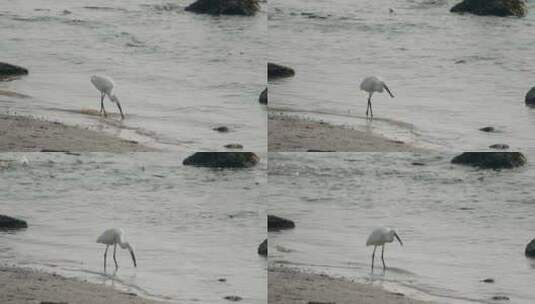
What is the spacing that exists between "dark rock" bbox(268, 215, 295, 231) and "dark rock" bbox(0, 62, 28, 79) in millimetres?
4820

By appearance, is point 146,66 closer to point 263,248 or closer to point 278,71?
point 278,71

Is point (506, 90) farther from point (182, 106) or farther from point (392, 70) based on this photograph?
point (182, 106)

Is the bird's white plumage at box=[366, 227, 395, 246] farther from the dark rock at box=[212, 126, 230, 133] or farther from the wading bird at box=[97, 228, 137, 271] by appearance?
the wading bird at box=[97, 228, 137, 271]

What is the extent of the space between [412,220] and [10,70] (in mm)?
5396

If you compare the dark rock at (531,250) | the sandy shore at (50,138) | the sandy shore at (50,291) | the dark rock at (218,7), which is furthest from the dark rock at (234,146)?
the dark rock at (218,7)

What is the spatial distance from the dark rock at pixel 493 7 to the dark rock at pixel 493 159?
822 centimetres

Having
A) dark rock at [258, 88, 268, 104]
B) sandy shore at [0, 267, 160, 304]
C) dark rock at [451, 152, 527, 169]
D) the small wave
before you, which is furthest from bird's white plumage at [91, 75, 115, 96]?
the small wave

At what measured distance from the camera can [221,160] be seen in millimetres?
14539

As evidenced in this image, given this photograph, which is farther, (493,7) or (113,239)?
(493,7)

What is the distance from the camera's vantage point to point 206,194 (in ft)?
48.2

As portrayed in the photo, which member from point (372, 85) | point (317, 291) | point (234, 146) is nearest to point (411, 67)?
point (372, 85)

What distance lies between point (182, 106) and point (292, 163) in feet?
9.62

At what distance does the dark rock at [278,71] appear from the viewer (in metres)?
15.3

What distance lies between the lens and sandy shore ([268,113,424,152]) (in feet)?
43.2
